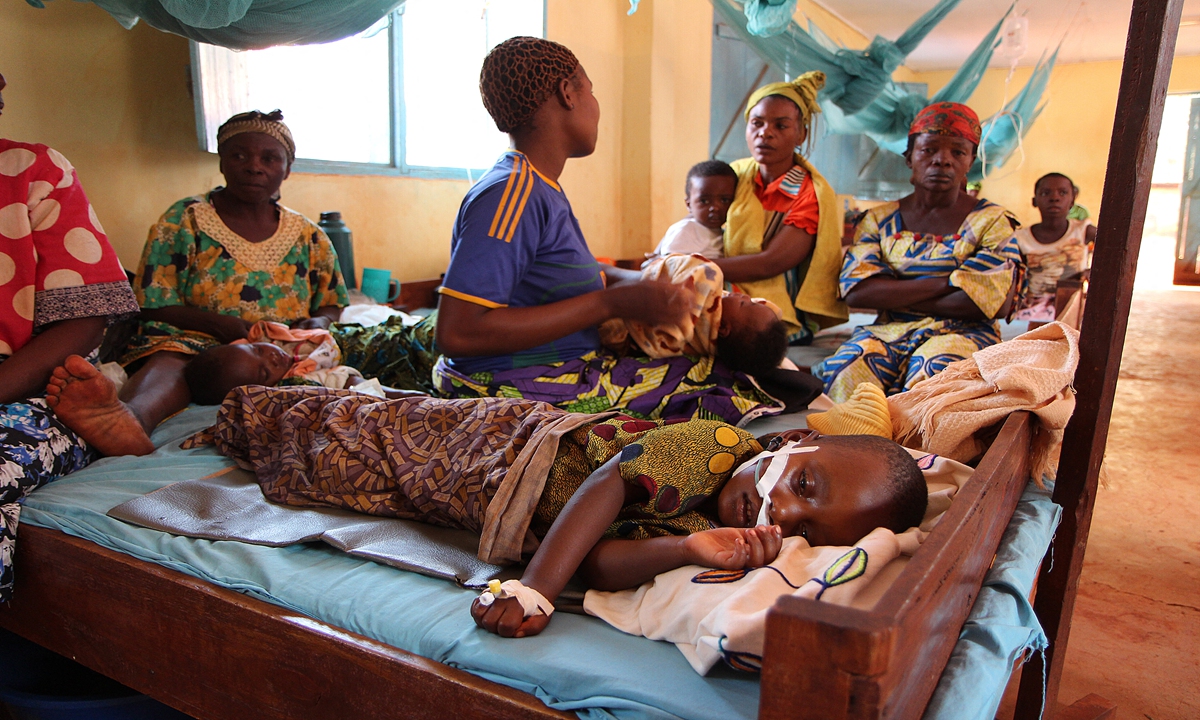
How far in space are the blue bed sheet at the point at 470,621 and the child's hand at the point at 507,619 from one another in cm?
1

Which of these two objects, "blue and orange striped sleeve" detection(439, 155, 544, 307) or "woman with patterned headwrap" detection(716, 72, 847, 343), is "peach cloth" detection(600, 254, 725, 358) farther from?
"woman with patterned headwrap" detection(716, 72, 847, 343)

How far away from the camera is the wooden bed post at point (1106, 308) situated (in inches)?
54.7

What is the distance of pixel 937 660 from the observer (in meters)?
0.88

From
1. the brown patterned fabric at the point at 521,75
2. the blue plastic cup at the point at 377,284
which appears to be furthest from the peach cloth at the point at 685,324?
the blue plastic cup at the point at 377,284

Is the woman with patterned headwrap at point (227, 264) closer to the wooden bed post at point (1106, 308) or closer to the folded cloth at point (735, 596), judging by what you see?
the folded cloth at point (735, 596)

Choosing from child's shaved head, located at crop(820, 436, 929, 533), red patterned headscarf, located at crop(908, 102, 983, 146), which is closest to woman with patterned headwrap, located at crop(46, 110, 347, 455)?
child's shaved head, located at crop(820, 436, 929, 533)

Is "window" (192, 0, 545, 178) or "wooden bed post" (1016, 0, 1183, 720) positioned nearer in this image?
"wooden bed post" (1016, 0, 1183, 720)

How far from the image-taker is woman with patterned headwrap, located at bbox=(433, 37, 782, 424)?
167cm

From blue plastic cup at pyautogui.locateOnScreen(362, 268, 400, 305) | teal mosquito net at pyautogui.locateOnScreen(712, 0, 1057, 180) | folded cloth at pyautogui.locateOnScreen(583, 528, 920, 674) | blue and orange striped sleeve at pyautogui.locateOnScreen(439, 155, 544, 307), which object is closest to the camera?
folded cloth at pyautogui.locateOnScreen(583, 528, 920, 674)

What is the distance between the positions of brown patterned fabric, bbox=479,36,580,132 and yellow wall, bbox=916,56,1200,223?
963cm

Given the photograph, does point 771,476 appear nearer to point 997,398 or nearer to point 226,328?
point 997,398

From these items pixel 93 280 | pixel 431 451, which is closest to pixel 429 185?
pixel 93 280

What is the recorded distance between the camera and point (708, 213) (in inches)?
124

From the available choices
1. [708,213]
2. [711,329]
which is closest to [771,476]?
[711,329]
